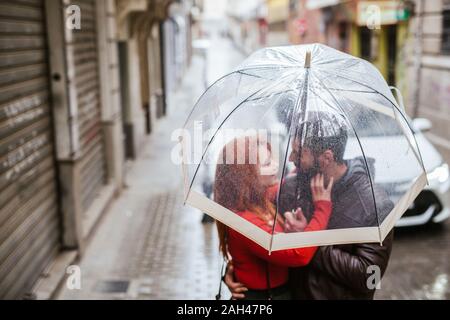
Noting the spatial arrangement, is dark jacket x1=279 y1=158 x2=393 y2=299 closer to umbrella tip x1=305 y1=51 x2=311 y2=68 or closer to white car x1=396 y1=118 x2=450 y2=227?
umbrella tip x1=305 y1=51 x2=311 y2=68

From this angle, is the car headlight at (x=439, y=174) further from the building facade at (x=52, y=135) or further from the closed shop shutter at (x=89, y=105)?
the closed shop shutter at (x=89, y=105)

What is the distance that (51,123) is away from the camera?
6.61 meters

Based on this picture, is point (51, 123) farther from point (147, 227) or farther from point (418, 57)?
point (418, 57)

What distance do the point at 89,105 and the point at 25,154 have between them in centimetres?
307

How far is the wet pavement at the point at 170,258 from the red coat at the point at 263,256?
240cm

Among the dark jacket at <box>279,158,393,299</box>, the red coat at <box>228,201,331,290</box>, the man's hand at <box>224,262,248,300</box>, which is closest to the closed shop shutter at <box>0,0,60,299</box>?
the man's hand at <box>224,262,248,300</box>

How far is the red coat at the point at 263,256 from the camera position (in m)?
2.84

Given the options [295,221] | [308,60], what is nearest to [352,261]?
[295,221]

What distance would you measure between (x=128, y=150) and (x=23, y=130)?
723cm

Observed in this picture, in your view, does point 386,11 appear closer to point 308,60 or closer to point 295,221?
point 308,60

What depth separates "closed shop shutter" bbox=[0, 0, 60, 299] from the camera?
16.6 feet

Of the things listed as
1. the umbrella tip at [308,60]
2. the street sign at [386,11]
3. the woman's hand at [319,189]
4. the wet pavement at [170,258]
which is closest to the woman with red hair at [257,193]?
the woman's hand at [319,189]

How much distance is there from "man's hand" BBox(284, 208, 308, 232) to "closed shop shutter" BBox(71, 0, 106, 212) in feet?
17.6

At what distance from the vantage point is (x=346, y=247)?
316 centimetres
